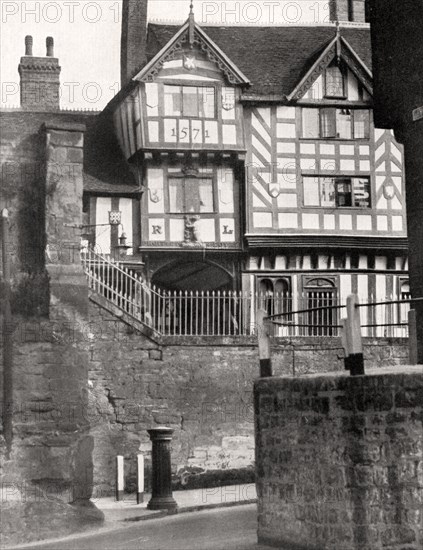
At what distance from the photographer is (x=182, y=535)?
1465 centimetres

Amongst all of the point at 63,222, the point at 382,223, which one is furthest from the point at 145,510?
the point at 382,223

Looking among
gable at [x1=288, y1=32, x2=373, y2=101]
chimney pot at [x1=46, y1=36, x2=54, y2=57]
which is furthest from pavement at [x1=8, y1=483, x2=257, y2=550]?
chimney pot at [x1=46, y1=36, x2=54, y2=57]

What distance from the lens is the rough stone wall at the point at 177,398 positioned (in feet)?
72.2

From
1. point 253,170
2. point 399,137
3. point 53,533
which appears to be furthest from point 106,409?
point 253,170

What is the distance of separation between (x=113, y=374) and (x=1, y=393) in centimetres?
295

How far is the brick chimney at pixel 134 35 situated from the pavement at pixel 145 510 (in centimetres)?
1484

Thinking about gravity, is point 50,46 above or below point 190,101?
above

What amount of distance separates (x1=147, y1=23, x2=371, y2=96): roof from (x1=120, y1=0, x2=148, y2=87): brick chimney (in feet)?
1.09

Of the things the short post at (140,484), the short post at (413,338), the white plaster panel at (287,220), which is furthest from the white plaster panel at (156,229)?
the short post at (413,338)

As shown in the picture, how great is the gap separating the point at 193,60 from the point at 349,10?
7567mm

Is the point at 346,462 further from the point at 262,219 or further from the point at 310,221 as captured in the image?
the point at 310,221

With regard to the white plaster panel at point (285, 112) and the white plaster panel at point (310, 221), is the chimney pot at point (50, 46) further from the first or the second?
the white plaster panel at point (310, 221)

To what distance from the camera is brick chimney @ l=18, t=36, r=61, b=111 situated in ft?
108

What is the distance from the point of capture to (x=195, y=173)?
30.1 m
